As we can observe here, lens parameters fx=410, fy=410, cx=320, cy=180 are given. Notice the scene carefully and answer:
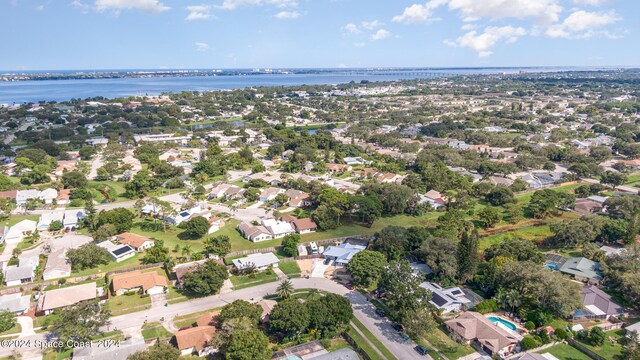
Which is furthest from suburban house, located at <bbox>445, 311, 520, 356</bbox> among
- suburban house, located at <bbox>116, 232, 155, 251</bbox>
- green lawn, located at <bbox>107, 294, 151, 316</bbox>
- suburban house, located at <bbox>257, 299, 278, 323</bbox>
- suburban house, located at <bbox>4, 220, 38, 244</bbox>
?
suburban house, located at <bbox>4, 220, 38, 244</bbox>

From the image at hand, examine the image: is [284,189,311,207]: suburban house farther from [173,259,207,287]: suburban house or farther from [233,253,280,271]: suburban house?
[173,259,207,287]: suburban house

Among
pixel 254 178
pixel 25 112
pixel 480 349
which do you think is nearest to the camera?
pixel 480 349

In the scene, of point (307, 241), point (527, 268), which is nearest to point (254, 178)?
point (307, 241)

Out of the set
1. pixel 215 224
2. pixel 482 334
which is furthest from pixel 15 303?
pixel 482 334

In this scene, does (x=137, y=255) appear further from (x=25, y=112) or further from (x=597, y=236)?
(x=25, y=112)

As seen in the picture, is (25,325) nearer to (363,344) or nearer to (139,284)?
(139,284)
